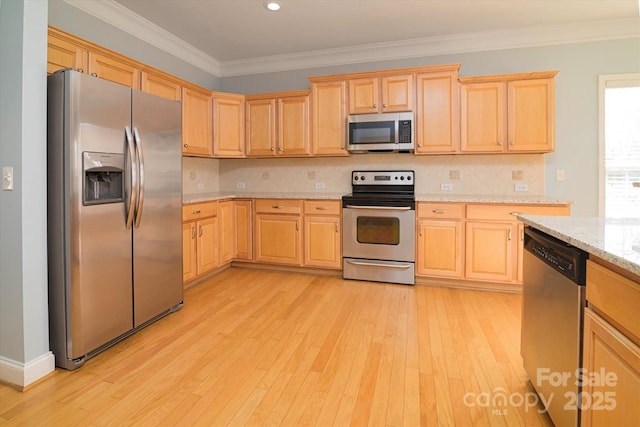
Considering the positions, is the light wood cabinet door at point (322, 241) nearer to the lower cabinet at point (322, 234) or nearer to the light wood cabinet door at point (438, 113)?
the lower cabinet at point (322, 234)

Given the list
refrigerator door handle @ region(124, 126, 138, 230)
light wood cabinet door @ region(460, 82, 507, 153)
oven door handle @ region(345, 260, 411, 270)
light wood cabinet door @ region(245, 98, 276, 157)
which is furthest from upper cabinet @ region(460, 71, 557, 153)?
refrigerator door handle @ region(124, 126, 138, 230)

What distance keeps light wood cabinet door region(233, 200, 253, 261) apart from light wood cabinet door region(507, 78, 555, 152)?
9.79ft

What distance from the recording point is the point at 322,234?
155 inches

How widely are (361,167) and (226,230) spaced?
1.81 meters

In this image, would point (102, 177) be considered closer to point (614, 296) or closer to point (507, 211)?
point (614, 296)

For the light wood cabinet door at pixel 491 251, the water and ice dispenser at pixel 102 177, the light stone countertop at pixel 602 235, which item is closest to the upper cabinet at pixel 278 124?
the light wood cabinet door at pixel 491 251

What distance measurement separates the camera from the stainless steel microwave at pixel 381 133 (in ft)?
12.1

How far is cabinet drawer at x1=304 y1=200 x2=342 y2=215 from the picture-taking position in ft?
12.8

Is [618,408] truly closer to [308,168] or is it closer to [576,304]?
[576,304]

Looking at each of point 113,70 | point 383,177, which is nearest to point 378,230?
point 383,177

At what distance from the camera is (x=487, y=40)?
378 cm

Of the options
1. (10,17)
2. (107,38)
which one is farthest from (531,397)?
(107,38)

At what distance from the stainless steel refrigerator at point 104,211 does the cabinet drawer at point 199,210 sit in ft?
2.05

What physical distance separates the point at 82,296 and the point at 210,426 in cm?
112
